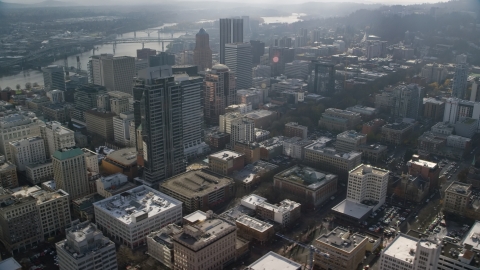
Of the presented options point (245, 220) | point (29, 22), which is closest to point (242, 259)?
A: point (245, 220)

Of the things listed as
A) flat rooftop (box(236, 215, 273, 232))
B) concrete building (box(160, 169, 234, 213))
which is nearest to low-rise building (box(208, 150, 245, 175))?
concrete building (box(160, 169, 234, 213))

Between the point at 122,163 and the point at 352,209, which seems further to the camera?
the point at 122,163

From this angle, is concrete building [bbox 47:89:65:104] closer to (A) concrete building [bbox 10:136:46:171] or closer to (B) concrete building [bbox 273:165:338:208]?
(A) concrete building [bbox 10:136:46:171]

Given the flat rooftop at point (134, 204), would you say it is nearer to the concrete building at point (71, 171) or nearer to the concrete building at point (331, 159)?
the concrete building at point (71, 171)

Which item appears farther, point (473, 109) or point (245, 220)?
point (473, 109)

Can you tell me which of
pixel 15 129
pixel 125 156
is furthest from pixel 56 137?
pixel 125 156

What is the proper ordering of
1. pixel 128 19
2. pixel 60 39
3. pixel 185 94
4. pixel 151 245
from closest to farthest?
pixel 151 245 → pixel 185 94 → pixel 60 39 → pixel 128 19

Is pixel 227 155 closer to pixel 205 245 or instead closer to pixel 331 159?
pixel 331 159

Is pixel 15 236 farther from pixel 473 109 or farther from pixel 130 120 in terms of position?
pixel 473 109
